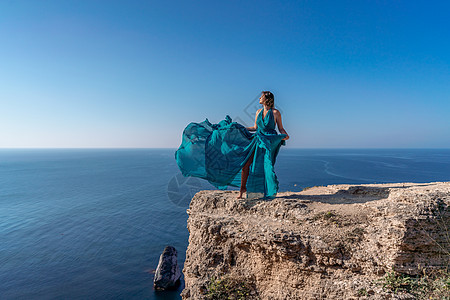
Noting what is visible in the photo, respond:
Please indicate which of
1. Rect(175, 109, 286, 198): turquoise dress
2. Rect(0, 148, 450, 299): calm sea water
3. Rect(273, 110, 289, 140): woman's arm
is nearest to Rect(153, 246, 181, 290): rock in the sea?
Rect(0, 148, 450, 299): calm sea water

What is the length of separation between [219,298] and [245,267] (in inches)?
46.2

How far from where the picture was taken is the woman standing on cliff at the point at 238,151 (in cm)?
752

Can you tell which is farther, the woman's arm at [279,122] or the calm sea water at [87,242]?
the calm sea water at [87,242]

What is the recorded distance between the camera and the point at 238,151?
793 cm

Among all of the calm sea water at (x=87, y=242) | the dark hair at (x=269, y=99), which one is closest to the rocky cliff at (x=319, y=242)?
the dark hair at (x=269, y=99)

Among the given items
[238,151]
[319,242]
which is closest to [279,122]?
[238,151]

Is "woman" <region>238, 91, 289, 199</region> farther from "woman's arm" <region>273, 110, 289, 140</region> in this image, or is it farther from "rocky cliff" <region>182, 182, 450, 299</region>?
"rocky cliff" <region>182, 182, 450, 299</region>

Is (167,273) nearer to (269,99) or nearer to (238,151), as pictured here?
(238,151)

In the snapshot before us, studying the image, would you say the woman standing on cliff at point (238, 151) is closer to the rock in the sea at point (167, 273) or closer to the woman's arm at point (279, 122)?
the woman's arm at point (279, 122)

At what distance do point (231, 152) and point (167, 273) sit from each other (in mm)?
13068

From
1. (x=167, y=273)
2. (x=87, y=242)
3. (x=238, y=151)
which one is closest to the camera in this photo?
(x=238, y=151)

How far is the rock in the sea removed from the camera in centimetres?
1578

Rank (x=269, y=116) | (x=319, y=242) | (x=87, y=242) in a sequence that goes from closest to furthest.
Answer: (x=319, y=242), (x=269, y=116), (x=87, y=242)

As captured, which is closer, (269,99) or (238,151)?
(269,99)
